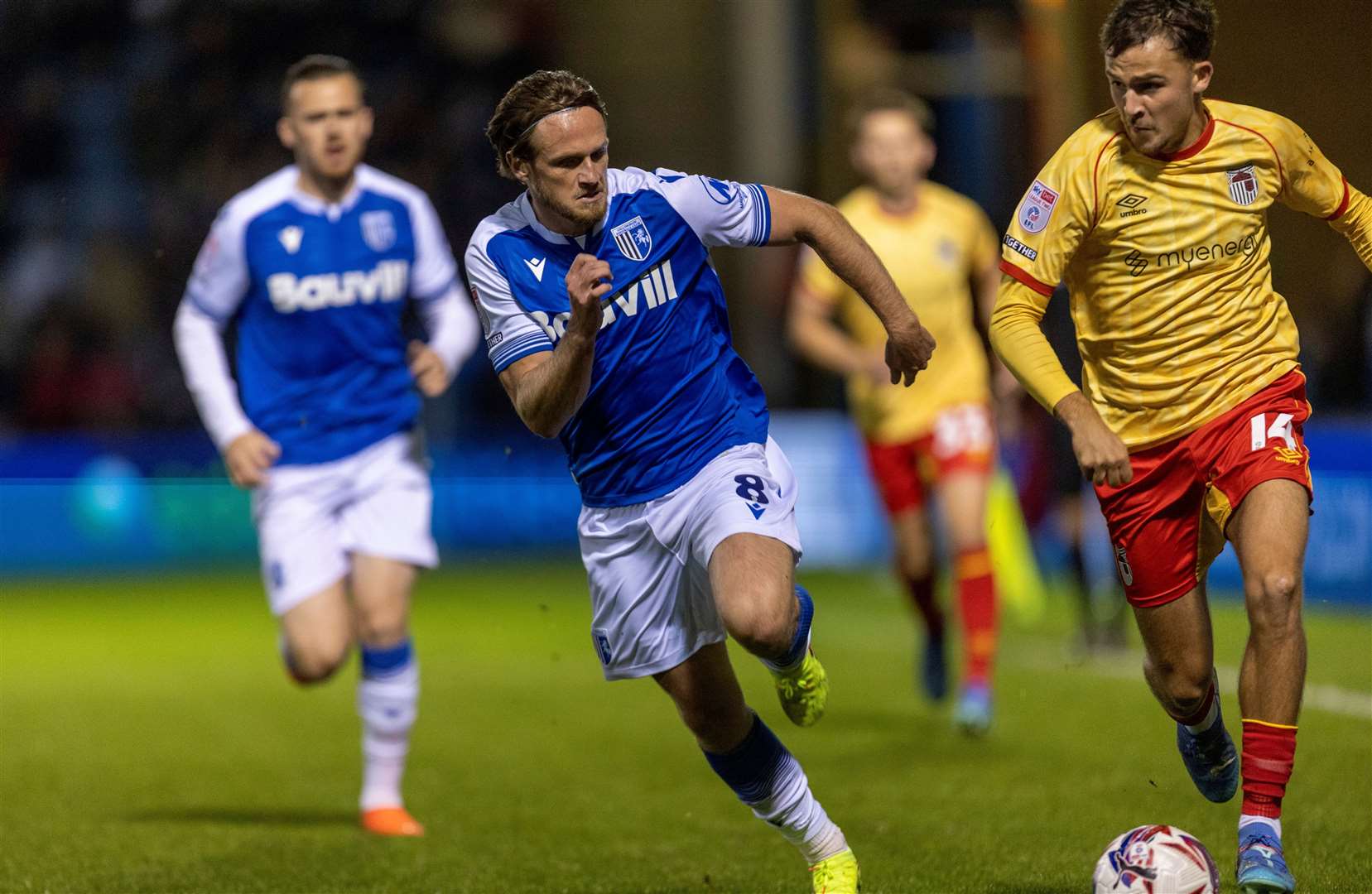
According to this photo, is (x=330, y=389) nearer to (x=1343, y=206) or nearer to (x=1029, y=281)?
(x=1029, y=281)

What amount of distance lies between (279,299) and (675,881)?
8.91ft

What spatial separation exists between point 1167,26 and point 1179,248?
1.99 ft

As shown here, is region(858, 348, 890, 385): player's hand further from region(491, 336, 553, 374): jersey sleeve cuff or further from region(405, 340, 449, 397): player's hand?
region(491, 336, 553, 374): jersey sleeve cuff

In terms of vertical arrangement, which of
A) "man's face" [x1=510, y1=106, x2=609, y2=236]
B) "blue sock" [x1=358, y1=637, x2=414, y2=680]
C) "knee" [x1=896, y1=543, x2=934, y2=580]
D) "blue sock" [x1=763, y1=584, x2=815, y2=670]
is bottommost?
"knee" [x1=896, y1=543, x2=934, y2=580]

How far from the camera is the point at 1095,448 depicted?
4.79 meters

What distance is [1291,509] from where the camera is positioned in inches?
194

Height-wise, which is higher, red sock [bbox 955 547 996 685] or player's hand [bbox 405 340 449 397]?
player's hand [bbox 405 340 449 397]

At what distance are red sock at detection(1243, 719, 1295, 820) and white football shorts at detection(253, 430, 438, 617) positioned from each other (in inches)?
130

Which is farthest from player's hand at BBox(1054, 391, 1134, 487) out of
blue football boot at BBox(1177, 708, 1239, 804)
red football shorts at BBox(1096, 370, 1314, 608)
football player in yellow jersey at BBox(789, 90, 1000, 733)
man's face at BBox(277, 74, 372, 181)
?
football player in yellow jersey at BBox(789, 90, 1000, 733)

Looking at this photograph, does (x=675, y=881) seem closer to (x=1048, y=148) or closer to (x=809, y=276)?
(x=809, y=276)

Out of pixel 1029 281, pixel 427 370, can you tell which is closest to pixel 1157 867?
pixel 1029 281

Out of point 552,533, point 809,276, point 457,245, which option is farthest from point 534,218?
point 457,245

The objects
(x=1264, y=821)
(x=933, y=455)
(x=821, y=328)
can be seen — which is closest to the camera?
(x=1264, y=821)

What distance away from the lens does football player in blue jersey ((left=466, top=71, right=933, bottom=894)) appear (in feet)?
16.5
